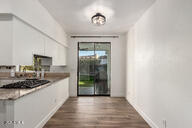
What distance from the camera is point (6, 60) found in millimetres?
2053

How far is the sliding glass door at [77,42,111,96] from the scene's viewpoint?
19.4ft

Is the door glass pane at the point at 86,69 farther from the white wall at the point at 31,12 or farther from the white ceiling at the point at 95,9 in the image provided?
the white wall at the point at 31,12

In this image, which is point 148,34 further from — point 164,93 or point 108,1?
point 164,93

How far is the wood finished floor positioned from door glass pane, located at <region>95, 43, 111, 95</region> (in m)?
1.64

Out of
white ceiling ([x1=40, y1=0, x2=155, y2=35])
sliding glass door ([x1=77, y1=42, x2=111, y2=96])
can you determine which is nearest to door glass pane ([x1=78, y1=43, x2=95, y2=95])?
sliding glass door ([x1=77, y1=42, x2=111, y2=96])

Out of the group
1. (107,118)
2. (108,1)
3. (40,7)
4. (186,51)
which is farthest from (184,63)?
(40,7)

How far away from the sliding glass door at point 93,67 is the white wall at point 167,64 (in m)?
2.59

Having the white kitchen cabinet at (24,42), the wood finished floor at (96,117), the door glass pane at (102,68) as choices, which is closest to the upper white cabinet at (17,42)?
the white kitchen cabinet at (24,42)

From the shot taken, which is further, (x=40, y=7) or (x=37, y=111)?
(x=40, y=7)

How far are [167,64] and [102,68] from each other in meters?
3.83

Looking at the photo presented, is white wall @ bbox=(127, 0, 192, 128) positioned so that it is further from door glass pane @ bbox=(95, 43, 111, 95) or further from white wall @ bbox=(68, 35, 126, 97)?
door glass pane @ bbox=(95, 43, 111, 95)

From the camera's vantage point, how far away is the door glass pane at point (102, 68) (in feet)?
19.5

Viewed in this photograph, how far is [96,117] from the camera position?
348 cm

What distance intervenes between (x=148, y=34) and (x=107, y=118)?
230 centimetres
